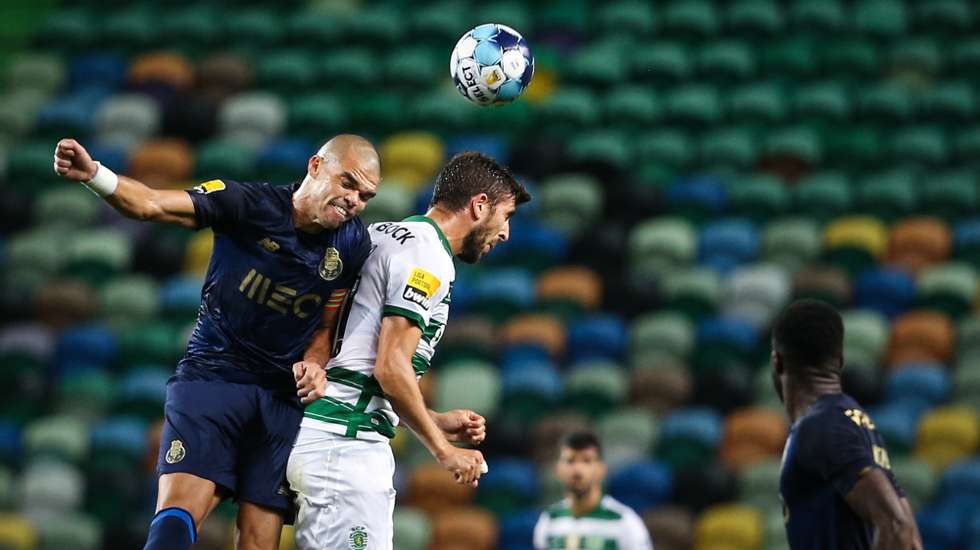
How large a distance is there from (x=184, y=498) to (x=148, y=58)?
33.5 ft

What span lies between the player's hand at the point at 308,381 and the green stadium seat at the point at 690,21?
9.47 meters

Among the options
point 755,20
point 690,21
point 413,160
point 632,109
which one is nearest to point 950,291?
point 632,109

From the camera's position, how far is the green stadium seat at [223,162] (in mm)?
12320

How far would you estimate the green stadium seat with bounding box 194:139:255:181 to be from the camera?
12.3 metres

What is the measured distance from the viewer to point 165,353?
1077 cm

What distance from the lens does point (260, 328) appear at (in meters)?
4.88

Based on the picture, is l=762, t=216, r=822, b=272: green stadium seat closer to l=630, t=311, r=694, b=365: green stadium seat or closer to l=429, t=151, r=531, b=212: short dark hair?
l=630, t=311, r=694, b=365: green stadium seat

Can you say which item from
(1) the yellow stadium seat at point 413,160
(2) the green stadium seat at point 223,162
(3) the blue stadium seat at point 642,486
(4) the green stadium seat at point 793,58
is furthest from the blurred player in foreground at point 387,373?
(4) the green stadium seat at point 793,58

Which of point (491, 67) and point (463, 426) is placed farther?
point (491, 67)

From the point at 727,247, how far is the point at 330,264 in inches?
264

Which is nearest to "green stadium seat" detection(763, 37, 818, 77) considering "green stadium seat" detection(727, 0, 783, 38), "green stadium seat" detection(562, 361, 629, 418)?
"green stadium seat" detection(727, 0, 783, 38)

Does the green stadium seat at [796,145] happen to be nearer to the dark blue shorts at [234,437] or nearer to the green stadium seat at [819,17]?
the green stadium seat at [819,17]

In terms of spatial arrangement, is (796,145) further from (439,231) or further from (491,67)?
(439,231)

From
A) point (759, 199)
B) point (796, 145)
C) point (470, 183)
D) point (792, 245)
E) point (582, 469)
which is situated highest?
point (796, 145)
